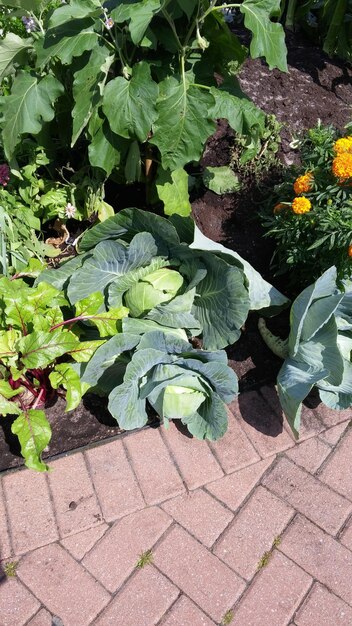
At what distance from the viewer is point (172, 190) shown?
8.30ft

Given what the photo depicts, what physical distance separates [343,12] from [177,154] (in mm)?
2123

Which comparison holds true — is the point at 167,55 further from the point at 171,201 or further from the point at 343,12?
the point at 343,12

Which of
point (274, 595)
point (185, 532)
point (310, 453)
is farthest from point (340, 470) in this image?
point (185, 532)

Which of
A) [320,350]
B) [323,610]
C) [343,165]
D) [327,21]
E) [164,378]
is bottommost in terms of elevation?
[323,610]

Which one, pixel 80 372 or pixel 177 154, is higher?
pixel 177 154

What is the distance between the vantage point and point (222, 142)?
3.14m

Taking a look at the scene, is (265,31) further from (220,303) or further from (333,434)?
(333,434)

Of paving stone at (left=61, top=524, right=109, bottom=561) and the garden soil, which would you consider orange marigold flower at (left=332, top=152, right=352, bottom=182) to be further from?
paving stone at (left=61, top=524, right=109, bottom=561)

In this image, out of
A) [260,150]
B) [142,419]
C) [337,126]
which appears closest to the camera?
[142,419]

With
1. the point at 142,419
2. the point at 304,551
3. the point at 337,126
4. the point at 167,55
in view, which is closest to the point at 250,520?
the point at 304,551

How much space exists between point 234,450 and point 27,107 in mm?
1712

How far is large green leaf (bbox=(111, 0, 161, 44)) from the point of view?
1.94 meters

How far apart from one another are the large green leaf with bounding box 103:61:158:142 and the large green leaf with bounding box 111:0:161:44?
0.18m

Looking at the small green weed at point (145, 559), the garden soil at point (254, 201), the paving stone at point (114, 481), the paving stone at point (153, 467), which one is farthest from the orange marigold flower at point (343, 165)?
the small green weed at point (145, 559)
